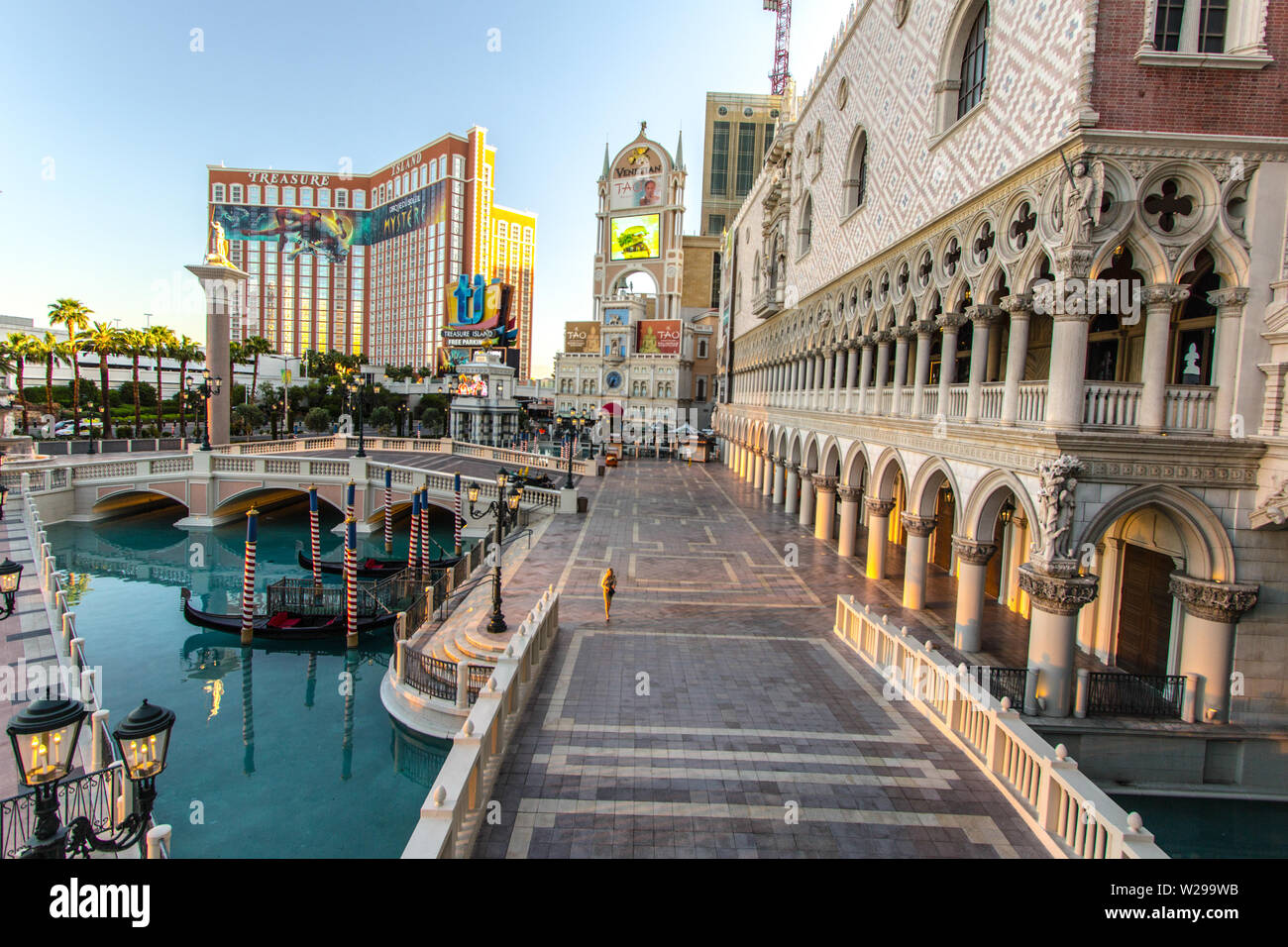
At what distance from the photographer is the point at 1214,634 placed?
35.8ft

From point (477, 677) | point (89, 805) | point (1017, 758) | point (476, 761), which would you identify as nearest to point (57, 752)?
point (476, 761)

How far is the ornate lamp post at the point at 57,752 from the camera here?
16.3 feet

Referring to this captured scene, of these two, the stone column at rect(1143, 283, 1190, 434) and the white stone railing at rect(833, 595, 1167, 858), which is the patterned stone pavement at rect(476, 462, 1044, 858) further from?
the stone column at rect(1143, 283, 1190, 434)

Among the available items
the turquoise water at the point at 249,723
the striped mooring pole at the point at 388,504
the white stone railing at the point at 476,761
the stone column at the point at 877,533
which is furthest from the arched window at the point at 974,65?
the striped mooring pole at the point at 388,504

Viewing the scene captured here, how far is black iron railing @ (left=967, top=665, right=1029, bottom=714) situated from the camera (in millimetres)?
11312

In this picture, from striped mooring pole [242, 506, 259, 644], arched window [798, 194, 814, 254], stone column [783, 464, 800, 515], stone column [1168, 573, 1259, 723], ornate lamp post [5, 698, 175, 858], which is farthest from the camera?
stone column [783, 464, 800, 515]

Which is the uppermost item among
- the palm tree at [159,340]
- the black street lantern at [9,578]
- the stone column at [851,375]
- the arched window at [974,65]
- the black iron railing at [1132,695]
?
the arched window at [974,65]

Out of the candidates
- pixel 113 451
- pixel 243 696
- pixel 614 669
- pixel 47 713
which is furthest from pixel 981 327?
pixel 113 451

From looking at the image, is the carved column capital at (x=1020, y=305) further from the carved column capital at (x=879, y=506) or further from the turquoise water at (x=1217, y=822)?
the turquoise water at (x=1217, y=822)

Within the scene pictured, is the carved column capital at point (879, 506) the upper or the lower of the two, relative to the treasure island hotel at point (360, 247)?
lower

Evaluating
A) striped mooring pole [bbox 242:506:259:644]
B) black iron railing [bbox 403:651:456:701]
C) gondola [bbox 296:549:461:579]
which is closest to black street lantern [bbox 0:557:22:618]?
black iron railing [bbox 403:651:456:701]

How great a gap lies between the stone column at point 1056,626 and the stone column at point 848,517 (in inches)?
403
